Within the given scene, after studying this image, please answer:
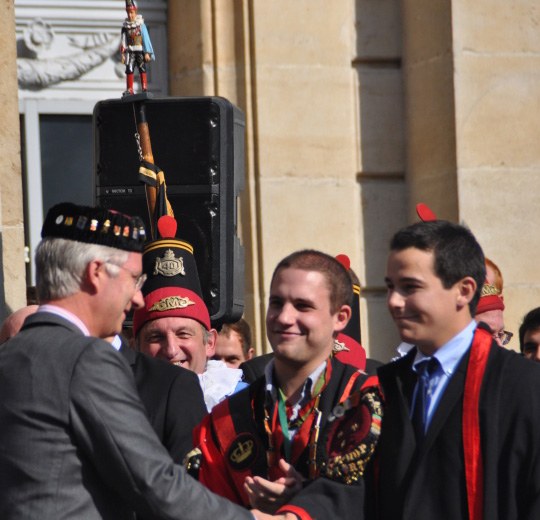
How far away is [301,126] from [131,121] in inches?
86.7

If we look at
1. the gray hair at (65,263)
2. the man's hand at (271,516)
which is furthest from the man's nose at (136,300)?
the man's hand at (271,516)

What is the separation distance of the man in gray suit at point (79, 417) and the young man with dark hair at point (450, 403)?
0.48 metres

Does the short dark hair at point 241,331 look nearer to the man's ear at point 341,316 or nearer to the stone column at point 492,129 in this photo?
the stone column at point 492,129

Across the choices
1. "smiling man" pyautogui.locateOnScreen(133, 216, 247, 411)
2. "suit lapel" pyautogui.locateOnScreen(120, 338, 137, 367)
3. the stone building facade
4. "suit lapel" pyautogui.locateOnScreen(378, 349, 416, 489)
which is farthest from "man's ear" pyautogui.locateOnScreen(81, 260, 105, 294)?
the stone building facade

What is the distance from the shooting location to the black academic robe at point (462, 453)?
12.8 ft

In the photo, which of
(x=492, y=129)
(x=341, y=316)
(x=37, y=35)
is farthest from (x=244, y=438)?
(x=37, y=35)

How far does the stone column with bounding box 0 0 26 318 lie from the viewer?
6.94 metres

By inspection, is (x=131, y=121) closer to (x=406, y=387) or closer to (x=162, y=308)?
(x=162, y=308)

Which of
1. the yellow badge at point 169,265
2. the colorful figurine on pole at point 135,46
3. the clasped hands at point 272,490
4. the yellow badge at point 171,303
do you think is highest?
the colorful figurine on pole at point 135,46

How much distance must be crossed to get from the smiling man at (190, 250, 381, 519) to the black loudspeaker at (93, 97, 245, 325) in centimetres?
194

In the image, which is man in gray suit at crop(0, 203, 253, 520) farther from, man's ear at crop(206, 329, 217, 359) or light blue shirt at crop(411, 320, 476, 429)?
man's ear at crop(206, 329, 217, 359)

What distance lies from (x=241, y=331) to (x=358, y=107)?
222 cm

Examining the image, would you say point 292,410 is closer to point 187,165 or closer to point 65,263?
point 65,263

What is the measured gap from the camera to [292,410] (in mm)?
4453
